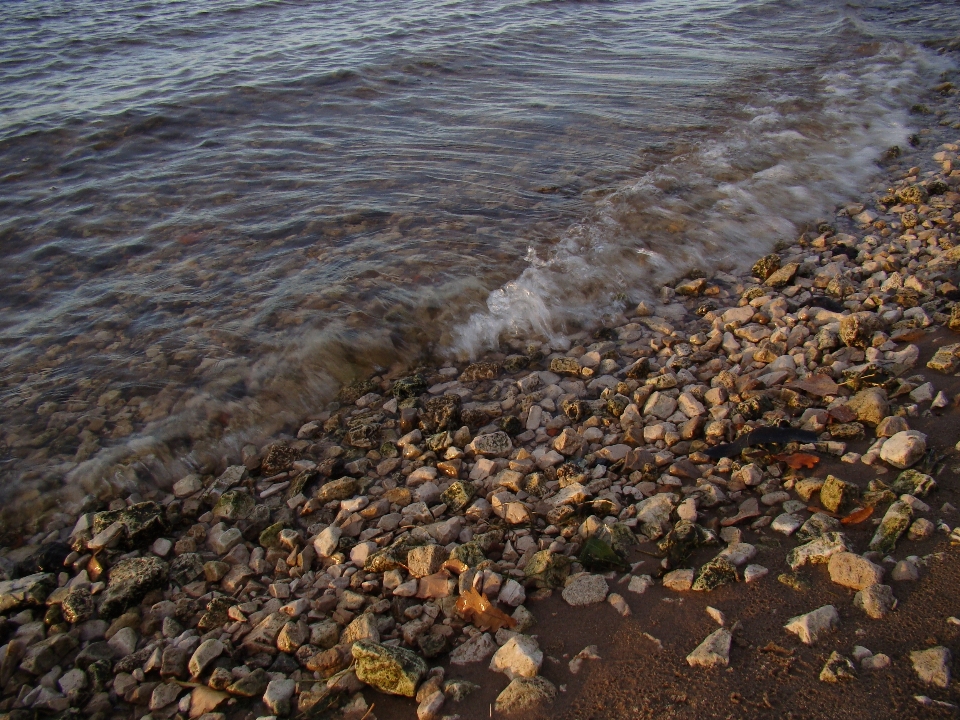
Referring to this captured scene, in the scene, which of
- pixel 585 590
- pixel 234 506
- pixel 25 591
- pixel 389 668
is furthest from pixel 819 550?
pixel 25 591

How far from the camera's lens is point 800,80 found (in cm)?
996

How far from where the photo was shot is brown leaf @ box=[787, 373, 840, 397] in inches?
138

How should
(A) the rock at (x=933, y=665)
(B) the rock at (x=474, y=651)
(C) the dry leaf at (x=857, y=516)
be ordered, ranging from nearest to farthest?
1. (A) the rock at (x=933, y=665)
2. (B) the rock at (x=474, y=651)
3. (C) the dry leaf at (x=857, y=516)

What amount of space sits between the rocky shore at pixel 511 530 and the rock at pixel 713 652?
1 centimetres

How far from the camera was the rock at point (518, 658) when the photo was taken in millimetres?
2262

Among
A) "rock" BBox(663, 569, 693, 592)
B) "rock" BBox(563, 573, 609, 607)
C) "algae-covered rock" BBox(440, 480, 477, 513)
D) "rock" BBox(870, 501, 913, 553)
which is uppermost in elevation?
"rock" BBox(870, 501, 913, 553)

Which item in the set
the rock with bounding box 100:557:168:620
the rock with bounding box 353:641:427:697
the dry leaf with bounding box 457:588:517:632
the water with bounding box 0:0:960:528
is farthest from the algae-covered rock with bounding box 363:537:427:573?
the water with bounding box 0:0:960:528

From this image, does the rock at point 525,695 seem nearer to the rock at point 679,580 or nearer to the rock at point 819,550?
the rock at point 679,580

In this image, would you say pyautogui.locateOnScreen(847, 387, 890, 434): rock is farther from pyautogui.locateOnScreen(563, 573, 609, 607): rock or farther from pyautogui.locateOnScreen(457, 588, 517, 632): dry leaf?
pyautogui.locateOnScreen(457, 588, 517, 632): dry leaf

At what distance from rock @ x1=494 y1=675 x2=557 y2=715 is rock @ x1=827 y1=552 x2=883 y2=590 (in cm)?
113

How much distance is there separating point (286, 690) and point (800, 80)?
11.0 meters

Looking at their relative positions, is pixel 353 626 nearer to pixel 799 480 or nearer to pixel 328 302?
pixel 799 480

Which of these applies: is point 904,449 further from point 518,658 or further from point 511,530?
point 518,658

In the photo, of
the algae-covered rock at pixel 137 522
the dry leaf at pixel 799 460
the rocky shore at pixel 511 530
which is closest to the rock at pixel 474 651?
the rocky shore at pixel 511 530
